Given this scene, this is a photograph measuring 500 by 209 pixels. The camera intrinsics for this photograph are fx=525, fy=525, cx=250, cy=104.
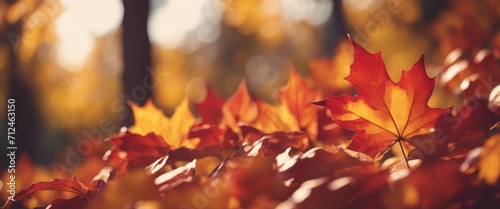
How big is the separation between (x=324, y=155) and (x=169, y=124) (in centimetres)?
42

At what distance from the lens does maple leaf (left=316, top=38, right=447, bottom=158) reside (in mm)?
681

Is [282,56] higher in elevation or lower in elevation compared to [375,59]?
lower

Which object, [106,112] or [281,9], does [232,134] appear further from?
[106,112]

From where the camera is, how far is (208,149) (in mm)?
825

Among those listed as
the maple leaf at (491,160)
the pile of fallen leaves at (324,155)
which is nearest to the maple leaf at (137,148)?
the pile of fallen leaves at (324,155)

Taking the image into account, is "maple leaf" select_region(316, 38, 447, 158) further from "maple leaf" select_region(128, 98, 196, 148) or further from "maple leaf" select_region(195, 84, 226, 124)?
"maple leaf" select_region(195, 84, 226, 124)

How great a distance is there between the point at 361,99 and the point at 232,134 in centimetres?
26

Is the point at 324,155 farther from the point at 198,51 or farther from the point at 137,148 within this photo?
the point at 198,51

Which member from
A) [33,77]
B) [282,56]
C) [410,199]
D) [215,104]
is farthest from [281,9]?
[410,199]

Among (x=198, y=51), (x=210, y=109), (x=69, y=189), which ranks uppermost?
(x=69, y=189)

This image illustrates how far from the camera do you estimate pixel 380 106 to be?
703 mm

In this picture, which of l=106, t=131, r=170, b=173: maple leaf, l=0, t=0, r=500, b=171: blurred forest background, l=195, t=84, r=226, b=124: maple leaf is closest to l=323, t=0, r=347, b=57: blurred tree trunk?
l=0, t=0, r=500, b=171: blurred forest background

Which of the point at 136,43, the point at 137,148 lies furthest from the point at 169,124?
the point at 136,43

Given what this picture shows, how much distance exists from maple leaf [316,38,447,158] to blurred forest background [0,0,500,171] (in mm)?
557
